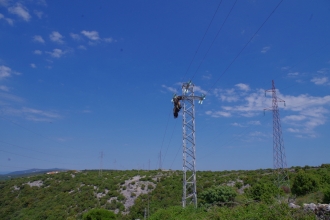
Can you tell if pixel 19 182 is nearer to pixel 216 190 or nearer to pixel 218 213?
pixel 216 190

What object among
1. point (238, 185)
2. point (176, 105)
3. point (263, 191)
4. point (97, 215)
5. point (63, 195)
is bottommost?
point (97, 215)

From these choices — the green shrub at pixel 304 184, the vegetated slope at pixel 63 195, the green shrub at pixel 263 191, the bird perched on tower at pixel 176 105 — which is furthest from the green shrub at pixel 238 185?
the bird perched on tower at pixel 176 105

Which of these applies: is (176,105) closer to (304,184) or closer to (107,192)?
(304,184)

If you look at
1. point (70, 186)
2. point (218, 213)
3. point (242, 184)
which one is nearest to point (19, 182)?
point (70, 186)

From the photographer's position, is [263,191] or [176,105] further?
[176,105]

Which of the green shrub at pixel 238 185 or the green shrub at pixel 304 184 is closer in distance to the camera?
the green shrub at pixel 304 184

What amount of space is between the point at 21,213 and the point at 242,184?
30.8 m

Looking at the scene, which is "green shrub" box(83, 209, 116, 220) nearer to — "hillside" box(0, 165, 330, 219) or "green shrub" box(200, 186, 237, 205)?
"hillside" box(0, 165, 330, 219)

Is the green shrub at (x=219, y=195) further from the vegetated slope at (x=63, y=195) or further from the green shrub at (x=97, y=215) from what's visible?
the vegetated slope at (x=63, y=195)

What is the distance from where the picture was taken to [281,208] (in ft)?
33.3

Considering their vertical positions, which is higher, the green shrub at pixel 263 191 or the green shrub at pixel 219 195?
the green shrub at pixel 263 191

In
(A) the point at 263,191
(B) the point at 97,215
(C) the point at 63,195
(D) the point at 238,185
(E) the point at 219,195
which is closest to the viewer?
(A) the point at 263,191

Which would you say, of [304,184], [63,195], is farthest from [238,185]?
[63,195]

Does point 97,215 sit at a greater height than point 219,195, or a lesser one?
lesser
